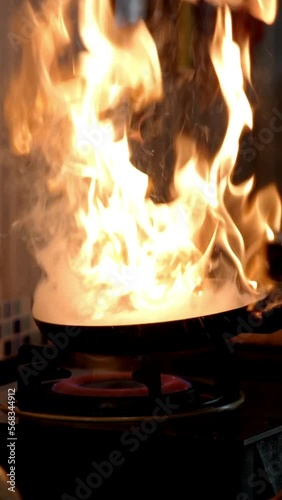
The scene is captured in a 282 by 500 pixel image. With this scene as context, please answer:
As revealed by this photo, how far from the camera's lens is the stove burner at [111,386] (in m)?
1.47

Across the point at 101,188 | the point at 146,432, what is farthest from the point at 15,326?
the point at 146,432

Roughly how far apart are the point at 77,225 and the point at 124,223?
111mm

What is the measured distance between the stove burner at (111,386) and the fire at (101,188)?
0.43ft

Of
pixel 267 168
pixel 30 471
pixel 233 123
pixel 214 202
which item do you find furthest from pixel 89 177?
pixel 267 168

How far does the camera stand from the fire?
5.27ft

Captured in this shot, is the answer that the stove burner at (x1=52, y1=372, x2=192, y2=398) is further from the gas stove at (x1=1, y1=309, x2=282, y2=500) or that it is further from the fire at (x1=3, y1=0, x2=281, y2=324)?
the fire at (x1=3, y1=0, x2=281, y2=324)

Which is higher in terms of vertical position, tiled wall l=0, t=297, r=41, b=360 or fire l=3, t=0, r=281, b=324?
fire l=3, t=0, r=281, b=324

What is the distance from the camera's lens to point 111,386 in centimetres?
155

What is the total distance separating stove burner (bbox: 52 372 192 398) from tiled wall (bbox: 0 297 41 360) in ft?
0.83

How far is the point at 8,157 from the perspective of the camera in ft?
5.79

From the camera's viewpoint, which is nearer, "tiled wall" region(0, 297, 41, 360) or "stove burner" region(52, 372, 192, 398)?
"stove burner" region(52, 372, 192, 398)

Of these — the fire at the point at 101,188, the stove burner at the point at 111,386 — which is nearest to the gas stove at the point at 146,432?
the stove burner at the point at 111,386

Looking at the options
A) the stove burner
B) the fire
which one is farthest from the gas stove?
the fire

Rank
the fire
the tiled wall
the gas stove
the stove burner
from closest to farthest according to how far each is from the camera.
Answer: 1. the gas stove
2. the stove burner
3. the fire
4. the tiled wall
